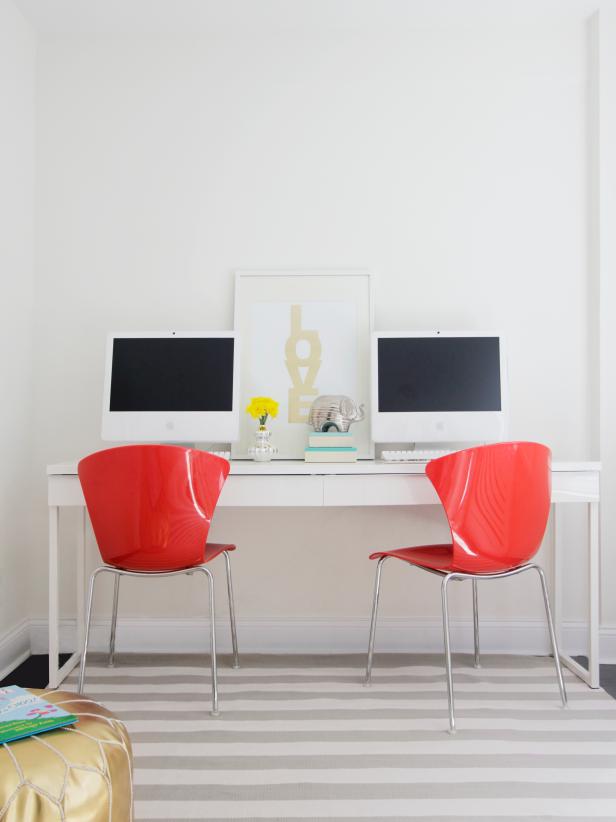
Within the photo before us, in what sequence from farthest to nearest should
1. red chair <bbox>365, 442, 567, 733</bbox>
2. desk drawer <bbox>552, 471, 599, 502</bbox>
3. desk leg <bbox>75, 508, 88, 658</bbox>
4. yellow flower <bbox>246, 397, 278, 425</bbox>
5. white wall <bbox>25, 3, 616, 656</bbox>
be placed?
white wall <bbox>25, 3, 616, 656</bbox> → desk leg <bbox>75, 508, 88, 658</bbox> → yellow flower <bbox>246, 397, 278, 425</bbox> → desk drawer <bbox>552, 471, 599, 502</bbox> → red chair <bbox>365, 442, 567, 733</bbox>

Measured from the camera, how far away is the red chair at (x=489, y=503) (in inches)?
77.2

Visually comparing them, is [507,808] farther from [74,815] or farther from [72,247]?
[72,247]

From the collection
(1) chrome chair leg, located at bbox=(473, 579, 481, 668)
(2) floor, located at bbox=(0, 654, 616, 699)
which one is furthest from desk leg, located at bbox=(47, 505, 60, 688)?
(1) chrome chair leg, located at bbox=(473, 579, 481, 668)

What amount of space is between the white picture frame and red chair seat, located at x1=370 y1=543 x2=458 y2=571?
572 millimetres

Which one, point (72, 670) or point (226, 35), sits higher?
point (226, 35)

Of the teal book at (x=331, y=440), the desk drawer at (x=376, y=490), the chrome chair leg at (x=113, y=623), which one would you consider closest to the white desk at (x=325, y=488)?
the desk drawer at (x=376, y=490)

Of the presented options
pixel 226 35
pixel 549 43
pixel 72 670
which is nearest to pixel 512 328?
pixel 549 43

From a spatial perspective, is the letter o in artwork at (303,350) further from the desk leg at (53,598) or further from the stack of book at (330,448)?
the desk leg at (53,598)

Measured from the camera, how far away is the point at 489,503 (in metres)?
1.97

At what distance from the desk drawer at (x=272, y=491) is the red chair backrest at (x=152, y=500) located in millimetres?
156

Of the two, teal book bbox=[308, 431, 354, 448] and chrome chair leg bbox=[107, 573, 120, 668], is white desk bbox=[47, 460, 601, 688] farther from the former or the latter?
chrome chair leg bbox=[107, 573, 120, 668]

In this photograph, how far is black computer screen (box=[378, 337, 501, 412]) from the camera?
250 centimetres

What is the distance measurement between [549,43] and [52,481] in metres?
2.61

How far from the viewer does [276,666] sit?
2455 mm
